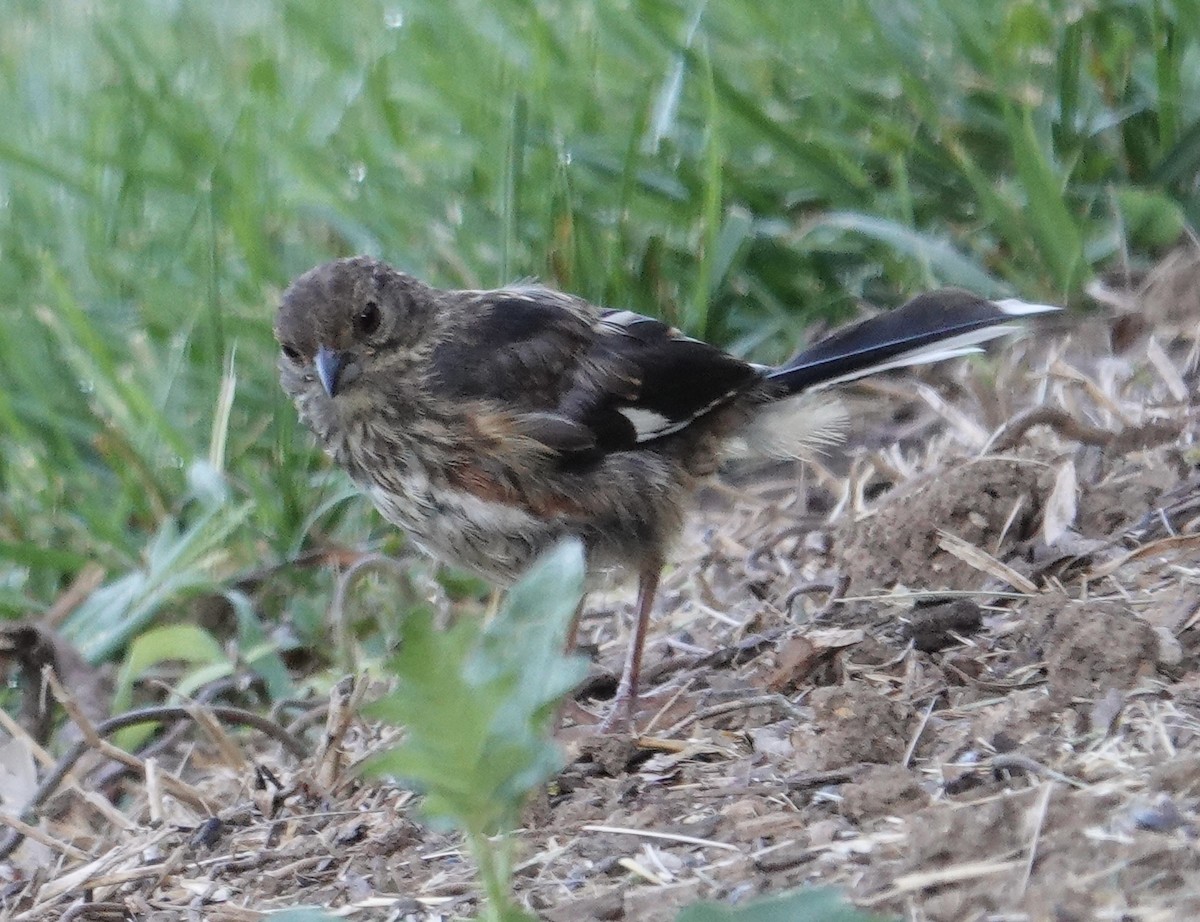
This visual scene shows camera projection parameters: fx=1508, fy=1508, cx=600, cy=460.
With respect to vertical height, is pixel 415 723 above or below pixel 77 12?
below

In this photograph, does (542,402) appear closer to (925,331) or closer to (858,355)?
(858,355)

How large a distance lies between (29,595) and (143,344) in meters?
→ 0.99

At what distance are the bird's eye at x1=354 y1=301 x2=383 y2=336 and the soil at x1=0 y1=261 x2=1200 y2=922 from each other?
40.0 inches

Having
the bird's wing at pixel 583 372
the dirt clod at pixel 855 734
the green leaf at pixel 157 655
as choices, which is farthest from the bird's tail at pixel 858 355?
the green leaf at pixel 157 655

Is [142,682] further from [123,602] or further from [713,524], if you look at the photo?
[713,524]

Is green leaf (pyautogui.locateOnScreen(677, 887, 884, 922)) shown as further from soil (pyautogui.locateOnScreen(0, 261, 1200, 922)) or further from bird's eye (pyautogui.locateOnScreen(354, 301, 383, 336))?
bird's eye (pyautogui.locateOnScreen(354, 301, 383, 336))

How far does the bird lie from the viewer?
353 centimetres

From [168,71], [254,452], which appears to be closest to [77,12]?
[168,71]

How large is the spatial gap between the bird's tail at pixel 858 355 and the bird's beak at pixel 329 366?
3.52 feet

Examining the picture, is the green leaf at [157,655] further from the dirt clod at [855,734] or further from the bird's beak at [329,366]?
the dirt clod at [855,734]

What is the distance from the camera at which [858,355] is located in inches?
151

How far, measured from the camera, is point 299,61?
260 inches

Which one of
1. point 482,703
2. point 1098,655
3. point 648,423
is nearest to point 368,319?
point 648,423

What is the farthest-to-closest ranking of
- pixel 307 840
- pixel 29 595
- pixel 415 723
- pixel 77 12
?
pixel 77 12 < pixel 29 595 < pixel 307 840 < pixel 415 723
